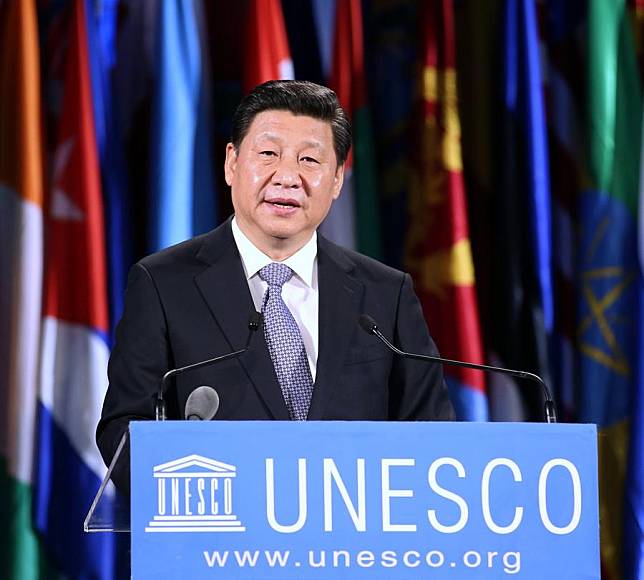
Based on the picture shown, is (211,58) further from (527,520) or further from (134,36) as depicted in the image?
(527,520)

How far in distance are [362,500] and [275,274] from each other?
2.80 ft

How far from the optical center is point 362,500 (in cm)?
172

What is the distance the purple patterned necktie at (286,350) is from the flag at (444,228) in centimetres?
167

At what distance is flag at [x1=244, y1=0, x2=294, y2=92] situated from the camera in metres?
4.10

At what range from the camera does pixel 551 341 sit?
4250 mm

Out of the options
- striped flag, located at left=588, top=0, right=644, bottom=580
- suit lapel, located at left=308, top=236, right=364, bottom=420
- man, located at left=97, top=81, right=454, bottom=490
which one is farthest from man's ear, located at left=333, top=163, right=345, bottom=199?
striped flag, located at left=588, top=0, right=644, bottom=580

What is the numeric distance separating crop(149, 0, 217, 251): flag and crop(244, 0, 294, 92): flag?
0.16 meters

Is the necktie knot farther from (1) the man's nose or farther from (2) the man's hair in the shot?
(2) the man's hair

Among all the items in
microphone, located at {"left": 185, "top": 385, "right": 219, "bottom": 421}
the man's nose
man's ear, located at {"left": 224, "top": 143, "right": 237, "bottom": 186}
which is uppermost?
man's ear, located at {"left": 224, "top": 143, "right": 237, "bottom": 186}

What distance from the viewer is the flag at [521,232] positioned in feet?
13.5

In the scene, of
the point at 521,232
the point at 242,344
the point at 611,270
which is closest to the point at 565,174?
the point at 521,232

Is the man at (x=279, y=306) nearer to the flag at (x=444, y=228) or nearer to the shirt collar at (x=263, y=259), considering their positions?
the shirt collar at (x=263, y=259)

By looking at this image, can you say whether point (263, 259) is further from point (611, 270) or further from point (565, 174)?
point (565, 174)

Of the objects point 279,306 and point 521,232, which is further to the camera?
point 521,232
